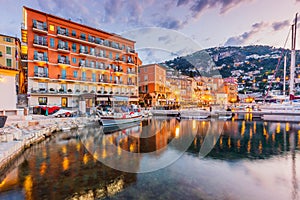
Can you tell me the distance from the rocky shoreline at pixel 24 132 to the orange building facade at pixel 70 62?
760 centimetres

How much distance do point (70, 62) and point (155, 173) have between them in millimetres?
23075

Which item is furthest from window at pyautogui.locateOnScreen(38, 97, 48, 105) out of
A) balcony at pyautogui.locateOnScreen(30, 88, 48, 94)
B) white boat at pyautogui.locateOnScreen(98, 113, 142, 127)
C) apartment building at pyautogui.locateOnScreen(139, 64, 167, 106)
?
apartment building at pyautogui.locateOnScreen(139, 64, 167, 106)

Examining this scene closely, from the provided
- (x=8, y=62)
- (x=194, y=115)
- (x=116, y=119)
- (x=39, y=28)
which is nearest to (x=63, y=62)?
(x=39, y=28)

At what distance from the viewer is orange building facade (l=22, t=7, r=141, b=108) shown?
2130 cm

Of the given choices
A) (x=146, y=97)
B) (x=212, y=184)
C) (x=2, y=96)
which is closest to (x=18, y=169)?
(x=212, y=184)

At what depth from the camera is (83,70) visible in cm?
2556

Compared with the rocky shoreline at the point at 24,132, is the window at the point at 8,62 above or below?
above

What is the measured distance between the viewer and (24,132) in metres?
10.0

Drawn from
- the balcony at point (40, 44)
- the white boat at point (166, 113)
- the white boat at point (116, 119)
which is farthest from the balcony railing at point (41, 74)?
the white boat at point (166, 113)

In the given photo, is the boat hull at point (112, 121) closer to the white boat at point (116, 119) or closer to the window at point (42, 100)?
the white boat at point (116, 119)

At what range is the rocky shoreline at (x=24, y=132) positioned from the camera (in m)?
6.79

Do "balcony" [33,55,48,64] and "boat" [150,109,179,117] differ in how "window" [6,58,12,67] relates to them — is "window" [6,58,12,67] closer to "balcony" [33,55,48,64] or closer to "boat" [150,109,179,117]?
"balcony" [33,55,48,64]

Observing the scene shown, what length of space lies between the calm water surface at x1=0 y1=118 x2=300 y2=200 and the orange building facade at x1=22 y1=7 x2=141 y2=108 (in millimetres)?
15405

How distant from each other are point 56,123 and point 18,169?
8.82 m
